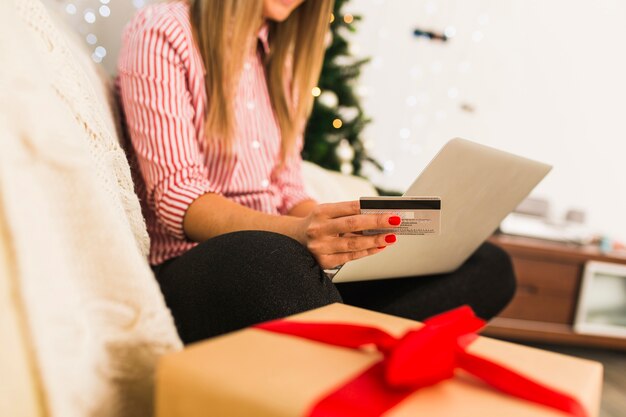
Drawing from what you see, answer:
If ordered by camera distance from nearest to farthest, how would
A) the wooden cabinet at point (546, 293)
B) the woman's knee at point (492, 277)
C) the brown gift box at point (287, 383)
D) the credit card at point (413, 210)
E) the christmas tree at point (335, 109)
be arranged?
the brown gift box at point (287, 383) < the credit card at point (413, 210) < the woman's knee at point (492, 277) < the christmas tree at point (335, 109) < the wooden cabinet at point (546, 293)

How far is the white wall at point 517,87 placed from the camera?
2.38m

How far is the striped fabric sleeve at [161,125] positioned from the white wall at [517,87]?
1651 millimetres

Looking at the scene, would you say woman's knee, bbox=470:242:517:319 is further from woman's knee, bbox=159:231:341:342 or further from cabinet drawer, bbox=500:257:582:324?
cabinet drawer, bbox=500:257:582:324

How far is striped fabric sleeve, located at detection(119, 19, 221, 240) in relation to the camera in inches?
32.2

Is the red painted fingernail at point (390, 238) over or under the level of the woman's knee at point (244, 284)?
over

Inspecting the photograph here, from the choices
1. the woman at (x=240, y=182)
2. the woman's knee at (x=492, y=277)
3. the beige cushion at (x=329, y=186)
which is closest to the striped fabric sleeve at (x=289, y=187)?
the woman at (x=240, y=182)

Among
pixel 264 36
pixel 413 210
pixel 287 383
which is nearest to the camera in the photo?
pixel 287 383

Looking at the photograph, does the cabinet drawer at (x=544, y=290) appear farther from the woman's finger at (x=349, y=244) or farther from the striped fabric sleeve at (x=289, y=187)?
the woman's finger at (x=349, y=244)

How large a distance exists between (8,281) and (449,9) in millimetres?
2425

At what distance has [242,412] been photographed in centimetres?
33

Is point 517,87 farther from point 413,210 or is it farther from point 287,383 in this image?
point 287,383

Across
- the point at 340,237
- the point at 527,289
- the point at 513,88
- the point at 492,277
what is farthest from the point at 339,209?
the point at 513,88

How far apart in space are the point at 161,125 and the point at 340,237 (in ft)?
1.20

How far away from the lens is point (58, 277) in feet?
1.22
